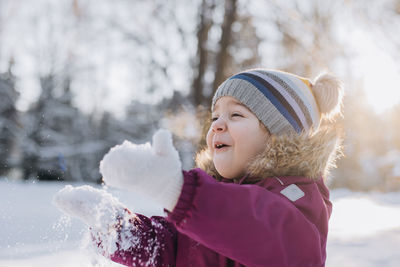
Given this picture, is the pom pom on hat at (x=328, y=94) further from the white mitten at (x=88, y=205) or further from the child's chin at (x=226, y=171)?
the white mitten at (x=88, y=205)

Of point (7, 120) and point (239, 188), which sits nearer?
point (239, 188)

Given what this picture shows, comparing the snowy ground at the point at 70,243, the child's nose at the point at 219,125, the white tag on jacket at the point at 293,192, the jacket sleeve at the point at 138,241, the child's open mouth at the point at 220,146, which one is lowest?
the snowy ground at the point at 70,243

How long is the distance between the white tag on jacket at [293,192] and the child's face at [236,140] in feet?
0.82

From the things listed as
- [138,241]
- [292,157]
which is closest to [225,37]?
[292,157]

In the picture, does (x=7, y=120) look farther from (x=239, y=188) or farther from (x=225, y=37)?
(x=239, y=188)

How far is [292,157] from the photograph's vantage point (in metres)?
1.28

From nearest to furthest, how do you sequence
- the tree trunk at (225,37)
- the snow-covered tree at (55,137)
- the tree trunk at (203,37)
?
the tree trunk at (225,37), the tree trunk at (203,37), the snow-covered tree at (55,137)

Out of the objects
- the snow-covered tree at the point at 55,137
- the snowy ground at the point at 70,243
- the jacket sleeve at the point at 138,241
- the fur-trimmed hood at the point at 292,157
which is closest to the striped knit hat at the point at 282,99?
the fur-trimmed hood at the point at 292,157

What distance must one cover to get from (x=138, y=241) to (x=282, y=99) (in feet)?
2.71

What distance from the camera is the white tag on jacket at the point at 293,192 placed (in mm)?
1120

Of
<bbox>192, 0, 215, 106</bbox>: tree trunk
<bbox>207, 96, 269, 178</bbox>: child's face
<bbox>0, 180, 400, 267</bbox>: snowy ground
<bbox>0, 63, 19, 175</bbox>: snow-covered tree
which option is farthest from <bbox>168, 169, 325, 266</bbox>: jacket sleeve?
<bbox>0, 63, 19, 175</bbox>: snow-covered tree

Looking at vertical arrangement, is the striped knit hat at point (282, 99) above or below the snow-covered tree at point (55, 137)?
above

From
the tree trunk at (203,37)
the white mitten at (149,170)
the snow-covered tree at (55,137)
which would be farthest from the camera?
the snow-covered tree at (55,137)

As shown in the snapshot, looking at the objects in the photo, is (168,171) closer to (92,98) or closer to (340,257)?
(340,257)
